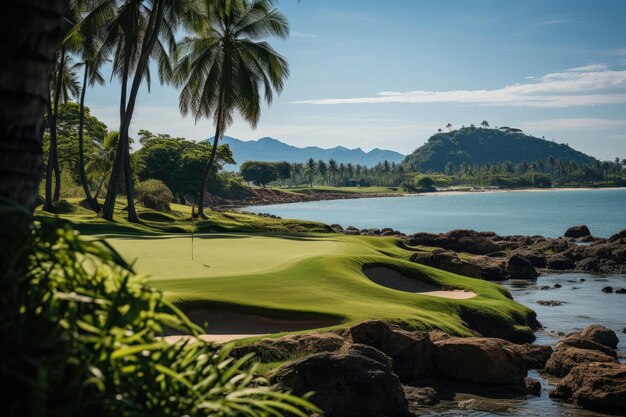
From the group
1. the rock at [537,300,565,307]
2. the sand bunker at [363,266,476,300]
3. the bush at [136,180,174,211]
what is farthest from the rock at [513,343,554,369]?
the bush at [136,180,174,211]

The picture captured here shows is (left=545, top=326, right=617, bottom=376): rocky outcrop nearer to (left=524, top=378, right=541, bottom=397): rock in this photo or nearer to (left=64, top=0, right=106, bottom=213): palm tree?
(left=524, top=378, right=541, bottom=397): rock

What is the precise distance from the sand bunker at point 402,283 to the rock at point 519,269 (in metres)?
18.2

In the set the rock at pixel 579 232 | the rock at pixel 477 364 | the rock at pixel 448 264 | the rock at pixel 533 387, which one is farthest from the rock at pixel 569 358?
the rock at pixel 579 232

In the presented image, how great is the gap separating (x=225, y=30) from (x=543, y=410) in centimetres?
4195

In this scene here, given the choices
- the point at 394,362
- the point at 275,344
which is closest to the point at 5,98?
the point at 275,344

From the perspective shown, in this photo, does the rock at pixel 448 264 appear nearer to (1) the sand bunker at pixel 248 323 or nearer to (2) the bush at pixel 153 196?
(1) the sand bunker at pixel 248 323

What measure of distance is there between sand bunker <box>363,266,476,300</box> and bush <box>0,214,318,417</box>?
70.3ft

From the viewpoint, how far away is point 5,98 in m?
2.73

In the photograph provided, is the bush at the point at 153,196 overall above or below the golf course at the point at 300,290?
above

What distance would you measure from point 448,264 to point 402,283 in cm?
752

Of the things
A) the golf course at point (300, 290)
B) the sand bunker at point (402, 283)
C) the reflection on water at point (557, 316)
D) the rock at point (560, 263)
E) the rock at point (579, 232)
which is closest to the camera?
the reflection on water at point (557, 316)

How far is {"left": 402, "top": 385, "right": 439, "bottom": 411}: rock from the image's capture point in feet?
43.7

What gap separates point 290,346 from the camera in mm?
13195

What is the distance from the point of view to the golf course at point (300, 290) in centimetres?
1609
